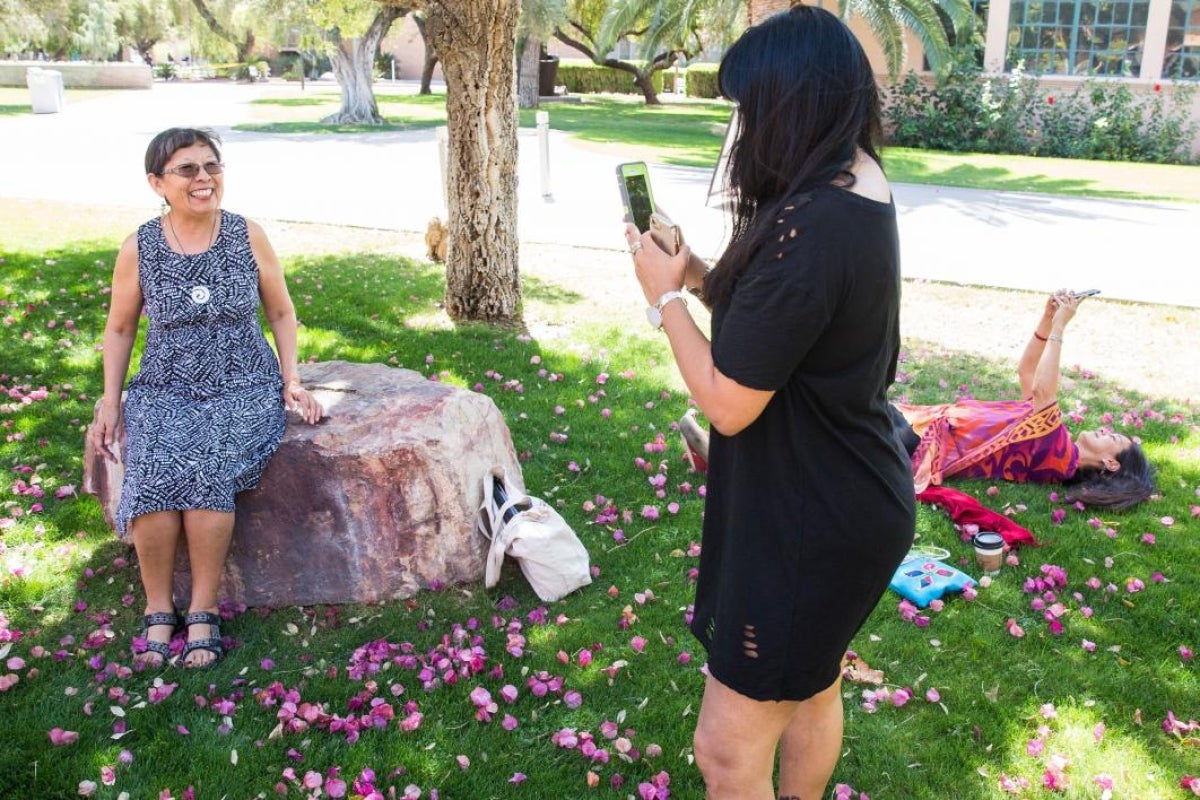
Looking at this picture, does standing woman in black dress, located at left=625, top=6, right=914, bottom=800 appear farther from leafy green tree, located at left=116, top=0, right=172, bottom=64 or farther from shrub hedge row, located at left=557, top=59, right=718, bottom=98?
leafy green tree, located at left=116, top=0, right=172, bottom=64

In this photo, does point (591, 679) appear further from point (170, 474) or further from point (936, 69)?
point (936, 69)

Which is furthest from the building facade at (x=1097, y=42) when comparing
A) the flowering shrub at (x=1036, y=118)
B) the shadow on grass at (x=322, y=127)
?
the shadow on grass at (x=322, y=127)

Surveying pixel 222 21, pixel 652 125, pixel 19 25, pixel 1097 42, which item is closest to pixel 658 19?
pixel 652 125

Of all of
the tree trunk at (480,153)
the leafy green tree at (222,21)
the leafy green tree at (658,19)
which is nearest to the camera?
the tree trunk at (480,153)

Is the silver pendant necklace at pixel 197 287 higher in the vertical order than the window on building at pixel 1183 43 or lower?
lower

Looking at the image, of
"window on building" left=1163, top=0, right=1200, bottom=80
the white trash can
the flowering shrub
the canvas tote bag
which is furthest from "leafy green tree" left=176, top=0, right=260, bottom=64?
the canvas tote bag

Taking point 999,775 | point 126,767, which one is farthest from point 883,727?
point 126,767

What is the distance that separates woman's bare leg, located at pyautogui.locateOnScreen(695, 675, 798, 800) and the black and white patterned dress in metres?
2.21

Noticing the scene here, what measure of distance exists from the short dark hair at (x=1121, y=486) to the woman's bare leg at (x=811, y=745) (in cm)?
320

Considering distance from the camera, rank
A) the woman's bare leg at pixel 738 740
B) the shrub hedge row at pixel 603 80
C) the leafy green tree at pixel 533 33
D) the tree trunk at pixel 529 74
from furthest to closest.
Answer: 1. the shrub hedge row at pixel 603 80
2. the tree trunk at pixel 529 74
3. the leafy green tree at pixel 533 33
4. the woman's bare leg at pixel 738 740

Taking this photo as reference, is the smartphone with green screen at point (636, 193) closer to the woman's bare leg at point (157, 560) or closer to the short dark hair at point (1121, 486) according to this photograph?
the woman's bare leg at point (157, 560)

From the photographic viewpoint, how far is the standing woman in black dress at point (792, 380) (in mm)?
1835

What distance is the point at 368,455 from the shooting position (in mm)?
3959

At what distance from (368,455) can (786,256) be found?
8.19ft
